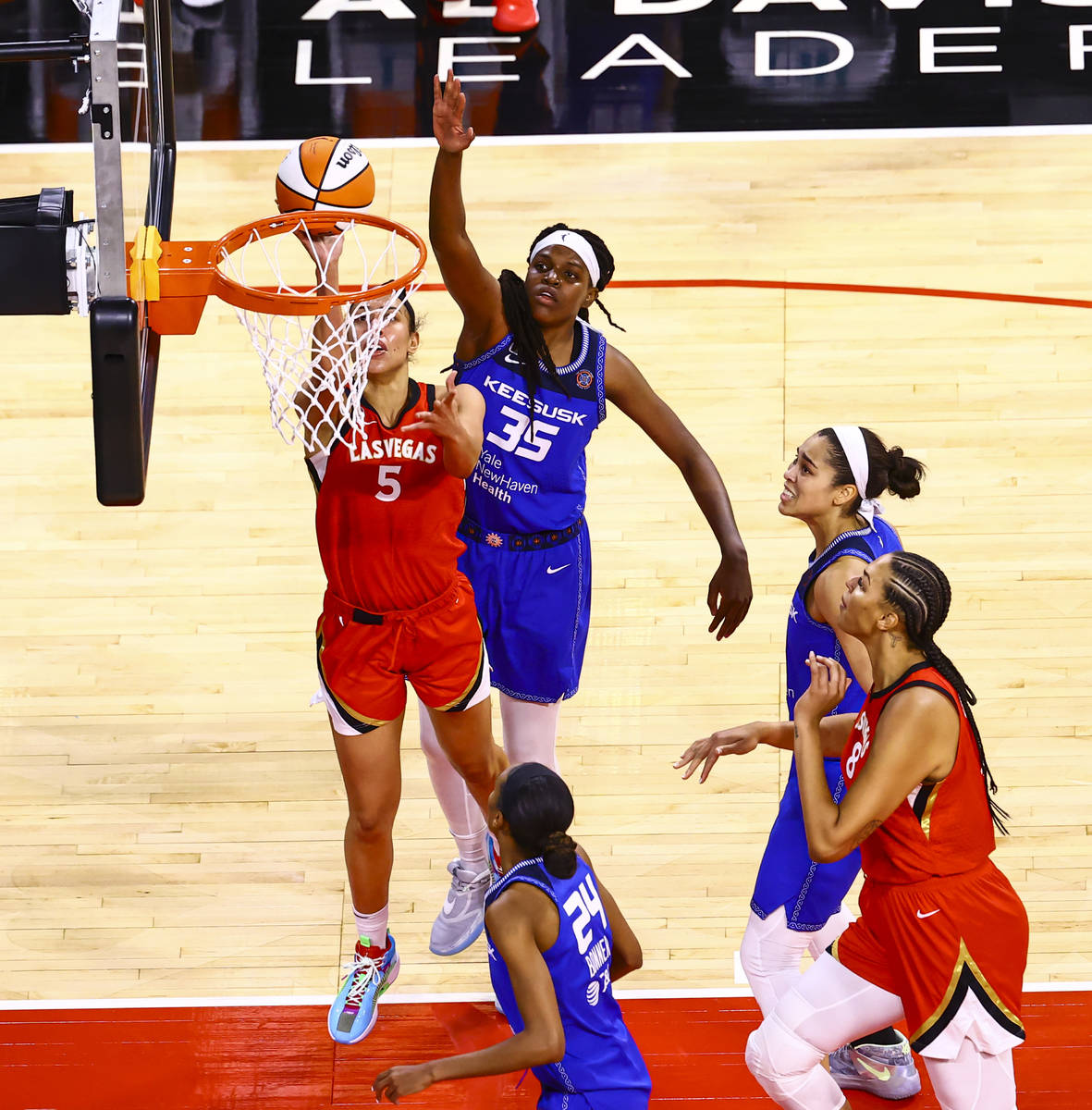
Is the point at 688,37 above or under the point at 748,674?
above

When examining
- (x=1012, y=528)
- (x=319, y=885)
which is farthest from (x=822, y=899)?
(x=1012, y=528)

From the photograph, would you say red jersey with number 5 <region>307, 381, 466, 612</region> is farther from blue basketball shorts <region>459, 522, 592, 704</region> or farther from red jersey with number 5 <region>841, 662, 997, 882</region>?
red jersey with number 5 <region>841, 662, 997, 882</region>

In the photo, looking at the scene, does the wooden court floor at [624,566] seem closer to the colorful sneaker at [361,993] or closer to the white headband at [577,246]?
the colorful sneaker at [361,993]

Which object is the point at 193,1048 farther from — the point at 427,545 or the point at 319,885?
the point at 427,545

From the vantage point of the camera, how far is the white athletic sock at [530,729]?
524 centimetres

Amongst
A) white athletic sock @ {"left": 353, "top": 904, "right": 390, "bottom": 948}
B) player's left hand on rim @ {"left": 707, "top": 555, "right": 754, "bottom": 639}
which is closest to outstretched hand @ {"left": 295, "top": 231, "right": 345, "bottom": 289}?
player's left hand on rim @ {"left": 707, "top": 555, "right": 754, "bottom": 639}

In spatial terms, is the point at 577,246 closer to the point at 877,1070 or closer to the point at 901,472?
the point at 901,472

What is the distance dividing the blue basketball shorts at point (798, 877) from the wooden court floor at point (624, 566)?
785 mm

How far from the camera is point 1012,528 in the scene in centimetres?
693

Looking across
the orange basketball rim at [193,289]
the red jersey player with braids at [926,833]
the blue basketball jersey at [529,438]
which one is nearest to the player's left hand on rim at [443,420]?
the orange basketball rim at [193,289]

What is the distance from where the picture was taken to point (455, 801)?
205 inches

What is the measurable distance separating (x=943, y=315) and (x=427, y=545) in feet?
13.6

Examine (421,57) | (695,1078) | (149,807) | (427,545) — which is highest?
(421,57)

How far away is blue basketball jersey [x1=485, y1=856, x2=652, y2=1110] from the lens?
3.82m
